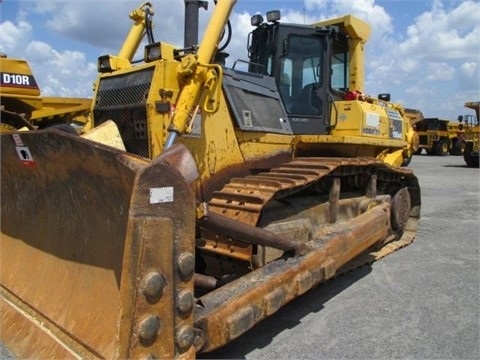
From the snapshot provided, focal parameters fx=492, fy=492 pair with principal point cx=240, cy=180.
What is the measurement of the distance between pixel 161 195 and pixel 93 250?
88cm

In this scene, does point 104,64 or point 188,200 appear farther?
point 104,64

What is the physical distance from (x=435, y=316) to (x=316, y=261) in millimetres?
1156

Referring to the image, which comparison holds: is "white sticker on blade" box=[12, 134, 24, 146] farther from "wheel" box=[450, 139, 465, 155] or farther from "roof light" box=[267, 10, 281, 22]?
"wheel" box=[450, 139, 465, 155]

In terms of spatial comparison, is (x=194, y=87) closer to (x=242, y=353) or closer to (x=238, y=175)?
(x=238, y=175)

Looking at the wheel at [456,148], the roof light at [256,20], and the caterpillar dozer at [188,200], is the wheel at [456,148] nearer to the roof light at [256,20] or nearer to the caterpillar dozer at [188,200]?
the caterpillar dozer at [188,200]

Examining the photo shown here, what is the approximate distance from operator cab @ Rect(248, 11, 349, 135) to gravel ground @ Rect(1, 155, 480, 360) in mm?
1760

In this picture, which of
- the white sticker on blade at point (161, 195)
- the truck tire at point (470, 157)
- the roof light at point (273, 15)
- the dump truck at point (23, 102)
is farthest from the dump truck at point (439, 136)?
the white sticker on blade at point (161, 195)

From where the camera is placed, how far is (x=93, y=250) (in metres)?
3.00

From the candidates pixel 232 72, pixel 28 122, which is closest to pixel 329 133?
pixel 232 72

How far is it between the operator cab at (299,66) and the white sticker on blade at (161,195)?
3066mm

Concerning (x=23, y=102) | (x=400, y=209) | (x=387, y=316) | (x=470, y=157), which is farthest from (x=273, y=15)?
(x=470, y=157)

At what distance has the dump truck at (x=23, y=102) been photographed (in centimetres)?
891

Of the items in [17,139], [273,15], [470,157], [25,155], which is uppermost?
[273,15]

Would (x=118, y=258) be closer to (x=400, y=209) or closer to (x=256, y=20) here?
(x=256, y=20)
